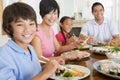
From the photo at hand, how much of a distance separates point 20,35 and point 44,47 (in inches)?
29.1

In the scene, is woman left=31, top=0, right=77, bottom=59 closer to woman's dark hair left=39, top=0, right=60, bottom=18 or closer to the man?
Answer: woman's dark hair left=39, top=0, right=60, bottom=18

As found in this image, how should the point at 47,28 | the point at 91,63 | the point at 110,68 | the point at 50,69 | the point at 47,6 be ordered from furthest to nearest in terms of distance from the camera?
the point at 47,28 → the point at 47,6 → the point at 91,63 → the point at 110,68 → the point at 50,69

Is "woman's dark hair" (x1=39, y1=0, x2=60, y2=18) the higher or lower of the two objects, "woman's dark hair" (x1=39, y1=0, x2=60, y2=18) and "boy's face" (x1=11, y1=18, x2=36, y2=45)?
the higher

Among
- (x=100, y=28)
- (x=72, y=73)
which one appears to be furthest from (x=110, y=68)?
(x=100, y=28)

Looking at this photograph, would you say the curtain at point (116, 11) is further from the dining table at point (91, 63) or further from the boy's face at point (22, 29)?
the boy's face at point (22, 29)

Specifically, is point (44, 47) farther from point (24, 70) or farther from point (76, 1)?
point (76, 1)

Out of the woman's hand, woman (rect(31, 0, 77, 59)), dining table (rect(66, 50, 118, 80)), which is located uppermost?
woman (rect(31, 0, 77, 59))

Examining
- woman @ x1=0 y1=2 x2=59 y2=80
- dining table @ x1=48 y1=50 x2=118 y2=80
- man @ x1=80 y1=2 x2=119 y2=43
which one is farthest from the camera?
man @ x1=80 y1=2 x2=119 y2=43

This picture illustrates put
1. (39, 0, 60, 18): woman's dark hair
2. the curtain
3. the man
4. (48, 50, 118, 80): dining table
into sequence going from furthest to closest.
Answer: the curtain, the man, (39, 0, 60, 18): woman's dark hair, (48, 50, 118, 80): dining table

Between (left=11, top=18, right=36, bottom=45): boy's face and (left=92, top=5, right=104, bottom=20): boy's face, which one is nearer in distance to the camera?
(left=11, top=18, right=36, bottom=45): boy's face

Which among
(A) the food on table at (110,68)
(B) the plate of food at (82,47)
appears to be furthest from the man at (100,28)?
(A) the food on table at (110,68)

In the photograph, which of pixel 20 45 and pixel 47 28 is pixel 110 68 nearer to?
pixel 20 45

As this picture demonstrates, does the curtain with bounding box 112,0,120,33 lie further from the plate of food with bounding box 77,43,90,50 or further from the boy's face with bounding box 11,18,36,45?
the boy's face with bounding box 11,18,36,45

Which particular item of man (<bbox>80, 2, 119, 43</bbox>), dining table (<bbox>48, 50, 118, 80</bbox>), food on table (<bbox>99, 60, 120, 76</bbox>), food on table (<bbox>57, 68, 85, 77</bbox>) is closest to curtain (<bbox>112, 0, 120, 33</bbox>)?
man (<bbox>80, 2, 119, 43</bbox>)
